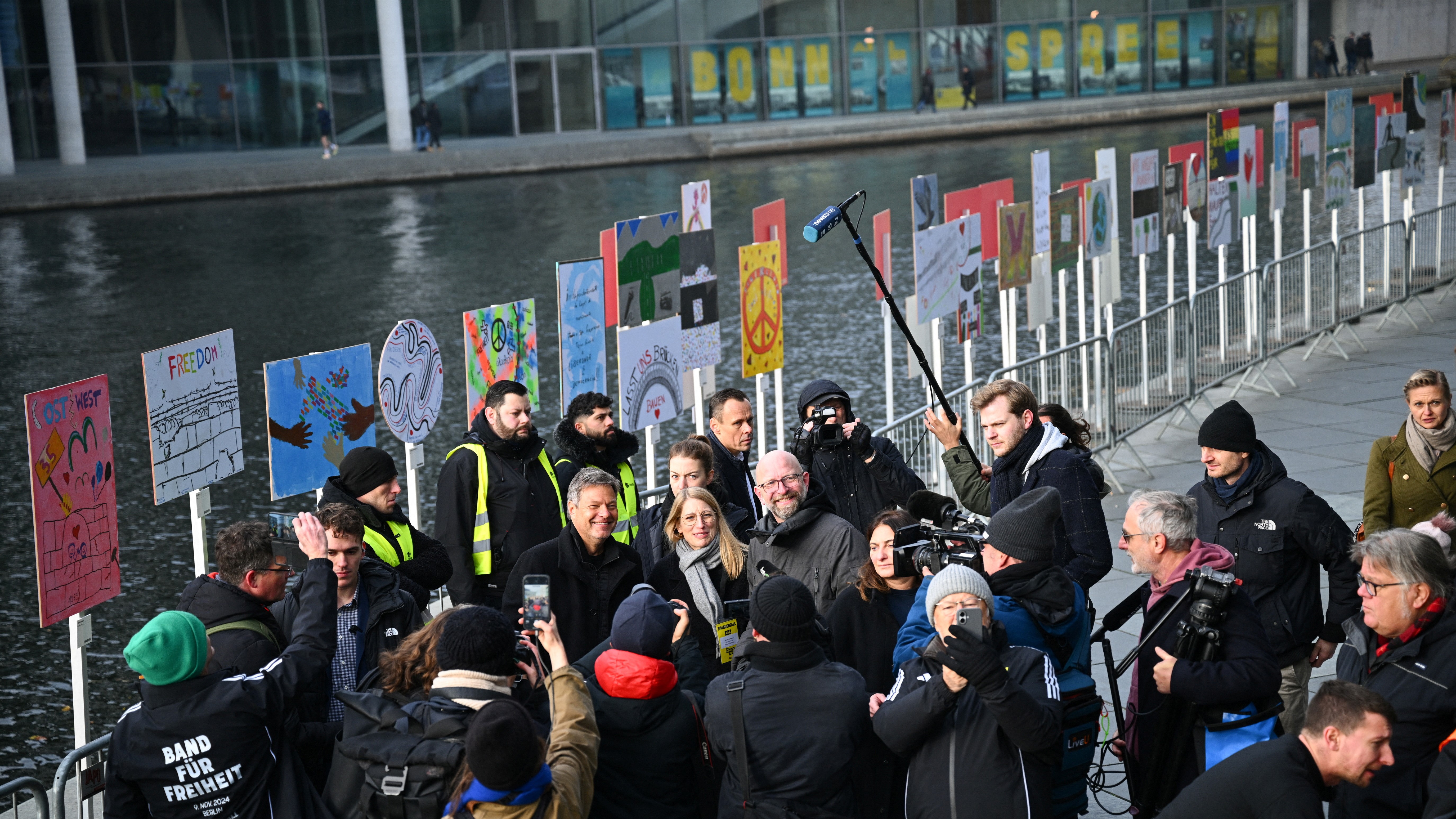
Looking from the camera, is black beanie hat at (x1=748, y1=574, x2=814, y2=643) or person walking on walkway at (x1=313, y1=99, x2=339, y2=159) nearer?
black beanie hat at (x1=748, y1=574, x2=814, y2=643)

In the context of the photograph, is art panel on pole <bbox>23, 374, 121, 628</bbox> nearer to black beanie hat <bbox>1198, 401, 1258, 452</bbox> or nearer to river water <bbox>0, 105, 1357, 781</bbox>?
river water <bbox>0, 105, 1357, 781</bbox>

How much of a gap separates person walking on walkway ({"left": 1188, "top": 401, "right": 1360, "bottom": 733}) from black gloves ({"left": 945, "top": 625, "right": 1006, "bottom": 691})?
83.5 inches

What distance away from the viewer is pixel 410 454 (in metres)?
7.81

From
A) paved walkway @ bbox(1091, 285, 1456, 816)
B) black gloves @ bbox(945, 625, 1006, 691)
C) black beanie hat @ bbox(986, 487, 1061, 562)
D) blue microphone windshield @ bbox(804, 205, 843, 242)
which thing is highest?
blue microphone windshield @ bbox(804, 205, 843, 242)

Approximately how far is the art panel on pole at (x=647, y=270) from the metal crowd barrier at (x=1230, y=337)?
1.72 m

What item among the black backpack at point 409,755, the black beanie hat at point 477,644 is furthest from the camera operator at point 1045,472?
the black backpack at point 409,755

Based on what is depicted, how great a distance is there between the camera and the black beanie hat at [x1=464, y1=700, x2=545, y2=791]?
12.1 feet

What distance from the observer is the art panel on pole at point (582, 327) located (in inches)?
335

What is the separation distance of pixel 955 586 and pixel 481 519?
328 centimetres

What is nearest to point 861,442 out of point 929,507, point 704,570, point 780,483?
point 929,507

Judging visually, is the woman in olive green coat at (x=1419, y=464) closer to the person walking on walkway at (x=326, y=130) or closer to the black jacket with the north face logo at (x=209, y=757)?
the black jacket with the north face logo at (x=209, y=757)

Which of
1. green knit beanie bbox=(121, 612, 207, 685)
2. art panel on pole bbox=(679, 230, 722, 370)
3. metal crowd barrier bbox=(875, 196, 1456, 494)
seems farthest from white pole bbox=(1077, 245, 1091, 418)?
green knit beanie bbox=(121, 612, 207, 685)

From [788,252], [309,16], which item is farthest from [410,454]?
[309,16]

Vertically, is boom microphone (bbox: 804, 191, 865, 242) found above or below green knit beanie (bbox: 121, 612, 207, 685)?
above
